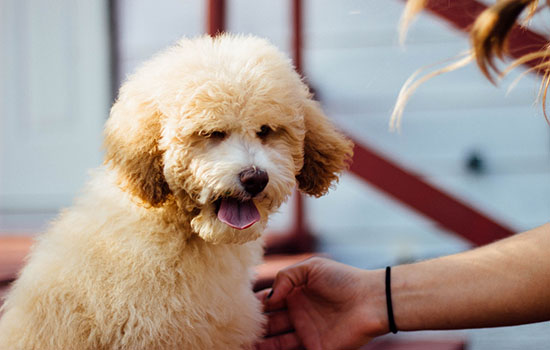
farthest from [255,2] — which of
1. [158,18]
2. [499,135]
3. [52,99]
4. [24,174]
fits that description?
[499,135]

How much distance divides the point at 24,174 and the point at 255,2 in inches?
65.3

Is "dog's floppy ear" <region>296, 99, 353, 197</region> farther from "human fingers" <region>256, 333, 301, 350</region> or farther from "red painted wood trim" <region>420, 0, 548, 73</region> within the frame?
"red painted wood trim" <region>420, 0, 548, 73</region>

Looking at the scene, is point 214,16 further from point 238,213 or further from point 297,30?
→ point 238,213

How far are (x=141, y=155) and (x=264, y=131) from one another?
0.80 feet

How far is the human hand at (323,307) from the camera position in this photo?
152cm

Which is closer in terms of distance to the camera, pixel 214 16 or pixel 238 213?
pixel 238 213

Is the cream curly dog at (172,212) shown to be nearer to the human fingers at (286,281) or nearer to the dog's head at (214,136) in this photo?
the dog's head at (214,136)

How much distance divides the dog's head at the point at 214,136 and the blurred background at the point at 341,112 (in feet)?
4.48

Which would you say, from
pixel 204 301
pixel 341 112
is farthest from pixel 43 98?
pixel 204 301

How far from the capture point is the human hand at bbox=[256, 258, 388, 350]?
152 centimetres

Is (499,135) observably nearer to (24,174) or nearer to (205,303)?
(24,174)

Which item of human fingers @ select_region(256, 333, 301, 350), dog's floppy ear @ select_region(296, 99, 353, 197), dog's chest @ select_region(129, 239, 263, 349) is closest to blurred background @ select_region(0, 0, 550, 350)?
human fingers @ select_region(256, 333, 301, 350)

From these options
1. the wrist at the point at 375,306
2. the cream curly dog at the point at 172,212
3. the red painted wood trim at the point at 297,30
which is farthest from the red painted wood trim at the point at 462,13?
the cream curly dog at the point at 172,212

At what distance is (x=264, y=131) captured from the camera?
1192 mm
